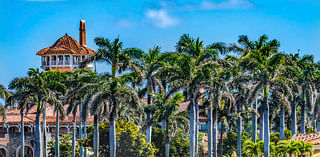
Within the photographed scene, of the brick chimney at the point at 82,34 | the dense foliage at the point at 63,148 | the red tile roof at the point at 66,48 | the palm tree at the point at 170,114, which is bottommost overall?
the dense foliage at the point at 63,148

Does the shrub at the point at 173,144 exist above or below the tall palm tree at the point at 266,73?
below

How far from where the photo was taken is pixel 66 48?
118250 mm

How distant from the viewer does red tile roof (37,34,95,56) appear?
386 feet

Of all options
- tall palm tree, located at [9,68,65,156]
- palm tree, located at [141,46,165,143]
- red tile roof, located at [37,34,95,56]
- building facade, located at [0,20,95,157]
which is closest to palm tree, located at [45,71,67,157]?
tall palm tree, located at [9,68,65,156]

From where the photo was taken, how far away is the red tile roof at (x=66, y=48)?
386 feet

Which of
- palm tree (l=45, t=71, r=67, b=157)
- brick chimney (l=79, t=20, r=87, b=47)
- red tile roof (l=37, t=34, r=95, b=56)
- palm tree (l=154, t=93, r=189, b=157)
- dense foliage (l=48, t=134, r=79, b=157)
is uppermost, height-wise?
brick chimney (l=79, t=20, r=87, b=47)

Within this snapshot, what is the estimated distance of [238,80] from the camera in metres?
72.0

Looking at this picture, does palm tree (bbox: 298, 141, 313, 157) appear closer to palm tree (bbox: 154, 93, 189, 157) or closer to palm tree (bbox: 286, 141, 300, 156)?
palm tree (bbox: 286, 141, 300, 156)

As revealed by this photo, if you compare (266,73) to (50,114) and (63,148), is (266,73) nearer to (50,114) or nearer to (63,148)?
(63,148)

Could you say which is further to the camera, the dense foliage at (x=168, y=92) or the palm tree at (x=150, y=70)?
the palm tree at (x=150, y=70)

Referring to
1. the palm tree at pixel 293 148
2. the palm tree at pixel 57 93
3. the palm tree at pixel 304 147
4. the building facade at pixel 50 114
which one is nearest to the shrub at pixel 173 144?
the palm tree at pixel 57 93

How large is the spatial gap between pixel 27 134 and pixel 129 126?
30.4 metres

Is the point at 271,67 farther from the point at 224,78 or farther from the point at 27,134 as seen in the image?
the point at 27,134

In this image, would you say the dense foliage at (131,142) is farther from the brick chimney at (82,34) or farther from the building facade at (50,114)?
the brick chimney at (82,34)
